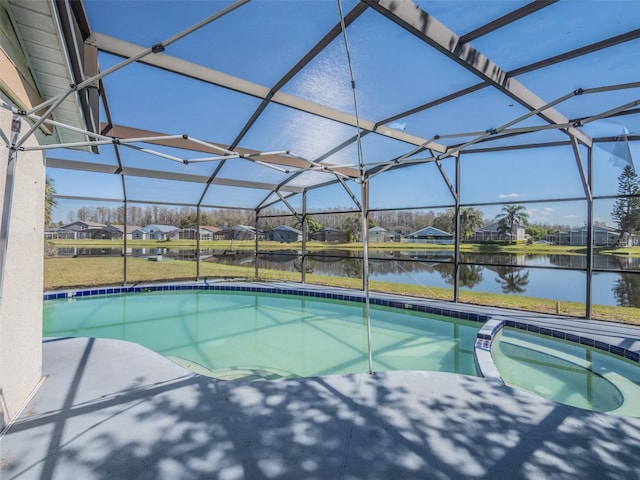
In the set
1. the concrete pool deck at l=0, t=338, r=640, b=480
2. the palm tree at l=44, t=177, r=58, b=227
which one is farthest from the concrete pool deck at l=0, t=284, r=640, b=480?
the palm tree at l=44, t=177, r=58, b=227

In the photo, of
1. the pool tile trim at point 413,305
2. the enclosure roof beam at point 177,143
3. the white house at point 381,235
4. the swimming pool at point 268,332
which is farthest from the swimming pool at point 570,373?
the white house at point 381,235

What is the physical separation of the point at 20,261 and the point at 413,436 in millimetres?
3121

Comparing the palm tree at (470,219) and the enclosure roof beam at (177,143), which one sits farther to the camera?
the palm tree at (470,219)

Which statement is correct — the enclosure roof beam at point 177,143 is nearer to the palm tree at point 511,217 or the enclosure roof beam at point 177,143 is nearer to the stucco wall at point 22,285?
the stucco wall at point 22,285

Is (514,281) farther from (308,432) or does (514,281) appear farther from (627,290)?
(308,432)

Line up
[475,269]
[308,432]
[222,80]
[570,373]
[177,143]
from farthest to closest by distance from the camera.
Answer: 1. [475,269]
2. [177,143]
3. [570,373]
4. [222,80]
5. [308,432]

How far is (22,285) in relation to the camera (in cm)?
227

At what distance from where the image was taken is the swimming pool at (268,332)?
409cm

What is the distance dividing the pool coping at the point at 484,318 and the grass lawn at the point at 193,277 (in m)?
0.81

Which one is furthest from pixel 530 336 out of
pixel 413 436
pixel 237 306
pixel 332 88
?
pixel 237 306

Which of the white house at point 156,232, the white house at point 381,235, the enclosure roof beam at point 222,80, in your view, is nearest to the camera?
the enclosure roof beam at point 222,80

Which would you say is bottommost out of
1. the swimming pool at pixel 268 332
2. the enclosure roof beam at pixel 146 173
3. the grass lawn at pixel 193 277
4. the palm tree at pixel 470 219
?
the swimming pool at pixel 268 332

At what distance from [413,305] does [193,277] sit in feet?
22.5

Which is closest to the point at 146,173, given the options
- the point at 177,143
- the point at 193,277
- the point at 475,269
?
the point at 177,143
